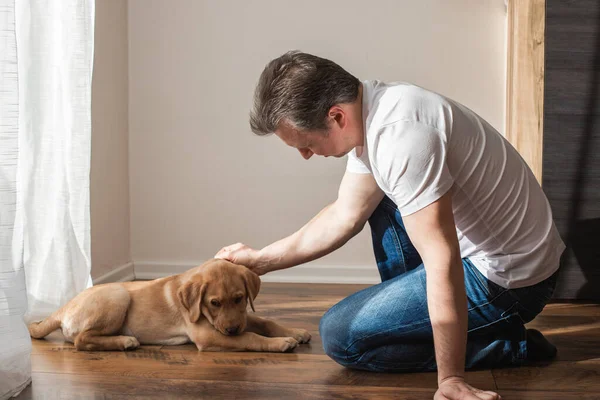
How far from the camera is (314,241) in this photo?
2.26m

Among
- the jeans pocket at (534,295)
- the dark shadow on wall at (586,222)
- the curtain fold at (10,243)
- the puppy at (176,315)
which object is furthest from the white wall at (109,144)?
the dark shadow on wall at (586,222)

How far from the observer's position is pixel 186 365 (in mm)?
2051

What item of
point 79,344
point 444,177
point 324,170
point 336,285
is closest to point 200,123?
point 324,170

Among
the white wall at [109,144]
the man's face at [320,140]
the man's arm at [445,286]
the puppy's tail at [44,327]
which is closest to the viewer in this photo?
the man's arm at [445,286]

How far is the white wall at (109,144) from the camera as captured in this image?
3.10 meters

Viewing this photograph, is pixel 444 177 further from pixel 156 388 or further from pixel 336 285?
pixel 336 285

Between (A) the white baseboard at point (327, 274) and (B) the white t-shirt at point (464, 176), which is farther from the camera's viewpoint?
(A) the white baseboard at point (327, 274)

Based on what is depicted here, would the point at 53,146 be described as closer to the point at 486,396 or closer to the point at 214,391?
the point at 214,391

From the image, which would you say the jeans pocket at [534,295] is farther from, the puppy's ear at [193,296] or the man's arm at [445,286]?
the puppy's ear at [193,296]

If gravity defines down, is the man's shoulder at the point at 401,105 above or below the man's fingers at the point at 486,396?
above

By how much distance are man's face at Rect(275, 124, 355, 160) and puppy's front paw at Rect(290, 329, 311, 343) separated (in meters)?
0.77

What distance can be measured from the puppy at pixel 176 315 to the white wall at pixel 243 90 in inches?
46.0

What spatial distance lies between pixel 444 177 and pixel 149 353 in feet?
3.60

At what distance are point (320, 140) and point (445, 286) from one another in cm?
45
